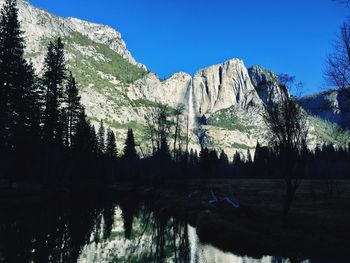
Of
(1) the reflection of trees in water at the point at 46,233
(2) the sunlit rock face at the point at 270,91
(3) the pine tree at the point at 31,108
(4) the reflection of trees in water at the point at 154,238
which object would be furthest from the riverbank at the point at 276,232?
(3) the pine tree at the point at 31,108

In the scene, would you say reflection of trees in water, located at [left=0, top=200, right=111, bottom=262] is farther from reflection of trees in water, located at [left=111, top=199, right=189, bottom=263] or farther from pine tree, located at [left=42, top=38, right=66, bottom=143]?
pine tree, located at [left=42, top=38, right=66, bottom=143]

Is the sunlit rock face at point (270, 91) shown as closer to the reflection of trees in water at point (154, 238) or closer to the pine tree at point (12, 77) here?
the reflection of trees in water at point (154, 238)

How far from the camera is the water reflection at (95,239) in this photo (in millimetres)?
19094

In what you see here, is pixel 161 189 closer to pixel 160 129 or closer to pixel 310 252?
pixel 160 129

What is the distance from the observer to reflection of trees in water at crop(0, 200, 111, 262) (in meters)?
18.4

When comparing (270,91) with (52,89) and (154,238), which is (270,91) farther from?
(52,89)

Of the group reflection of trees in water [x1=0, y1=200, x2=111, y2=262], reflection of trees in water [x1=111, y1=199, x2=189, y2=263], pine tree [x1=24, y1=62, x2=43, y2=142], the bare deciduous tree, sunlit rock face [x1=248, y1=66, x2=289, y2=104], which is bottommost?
reflection of trees in water [x1=111, y1=199, x2=189, y2=263]

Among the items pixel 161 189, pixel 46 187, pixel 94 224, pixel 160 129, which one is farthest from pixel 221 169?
pixel 94 224

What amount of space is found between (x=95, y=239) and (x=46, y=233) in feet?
10.7

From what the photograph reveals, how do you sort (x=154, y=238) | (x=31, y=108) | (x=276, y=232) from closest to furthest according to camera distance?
(x=276, y=232) → (x=154, y=238) → (x=31, y=108)

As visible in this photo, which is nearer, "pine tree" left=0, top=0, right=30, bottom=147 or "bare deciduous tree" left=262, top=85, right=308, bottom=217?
"bare deciduous tree" left=262, top=85, right=308, bottom=217

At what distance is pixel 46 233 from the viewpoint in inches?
944

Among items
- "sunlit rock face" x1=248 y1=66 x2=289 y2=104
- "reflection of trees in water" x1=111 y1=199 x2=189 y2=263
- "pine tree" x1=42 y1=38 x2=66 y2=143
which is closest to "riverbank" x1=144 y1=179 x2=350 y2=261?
"reflection of trees in water" x1=111 y1=199 x2=189 y2=263

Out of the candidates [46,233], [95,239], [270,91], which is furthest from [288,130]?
[46,233]
